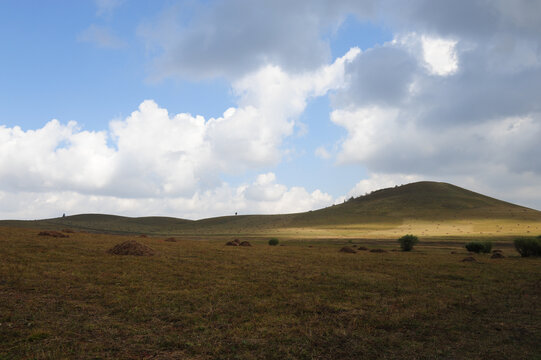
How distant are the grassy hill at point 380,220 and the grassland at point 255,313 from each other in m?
59.2

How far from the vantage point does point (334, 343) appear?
848 centimetres

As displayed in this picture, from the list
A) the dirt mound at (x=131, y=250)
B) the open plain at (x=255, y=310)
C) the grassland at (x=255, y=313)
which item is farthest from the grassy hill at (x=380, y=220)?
the grassland at (x=255, y=313)

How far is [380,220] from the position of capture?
106 metres

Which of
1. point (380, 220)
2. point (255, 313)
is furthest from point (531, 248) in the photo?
point (380, 220)

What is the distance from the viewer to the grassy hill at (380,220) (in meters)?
Result: 85.0

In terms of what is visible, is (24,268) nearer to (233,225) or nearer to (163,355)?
(163,355)

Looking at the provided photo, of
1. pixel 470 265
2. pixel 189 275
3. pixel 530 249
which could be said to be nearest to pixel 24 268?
pixel 189 275

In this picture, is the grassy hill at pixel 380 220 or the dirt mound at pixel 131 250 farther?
the grassy hill at pixel 380 220

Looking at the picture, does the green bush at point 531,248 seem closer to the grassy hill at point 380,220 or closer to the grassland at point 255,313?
the grassland at point 255,313

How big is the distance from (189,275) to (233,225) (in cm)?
11190

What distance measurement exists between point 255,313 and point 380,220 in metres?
101

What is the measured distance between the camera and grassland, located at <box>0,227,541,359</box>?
7.97 m

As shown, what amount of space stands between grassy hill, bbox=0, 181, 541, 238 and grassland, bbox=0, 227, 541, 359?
59.2 metres

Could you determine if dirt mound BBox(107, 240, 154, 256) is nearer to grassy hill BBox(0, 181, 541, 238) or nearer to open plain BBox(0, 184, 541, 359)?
open plain BBox(0, 184, 541, 359)
